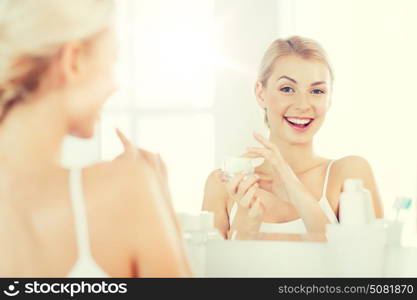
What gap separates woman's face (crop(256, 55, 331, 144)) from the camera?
4.09 feet

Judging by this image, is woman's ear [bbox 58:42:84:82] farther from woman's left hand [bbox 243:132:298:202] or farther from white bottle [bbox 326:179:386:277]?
white bottle [bbox 326:179:386:277]

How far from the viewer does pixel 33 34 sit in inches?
48.2

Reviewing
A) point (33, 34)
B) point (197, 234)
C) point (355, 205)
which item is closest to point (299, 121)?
point (355, 205)

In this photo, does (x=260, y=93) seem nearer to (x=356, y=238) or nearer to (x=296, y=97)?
(x=296, y=97)

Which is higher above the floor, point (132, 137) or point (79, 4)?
point (79, 4)

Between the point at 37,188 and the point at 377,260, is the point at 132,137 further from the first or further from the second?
the point at 377,260

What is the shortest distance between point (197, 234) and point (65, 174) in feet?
1.06

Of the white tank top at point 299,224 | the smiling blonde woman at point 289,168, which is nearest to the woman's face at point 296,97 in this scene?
the smiling blonde woman at point 289,168

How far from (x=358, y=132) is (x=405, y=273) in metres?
0.33

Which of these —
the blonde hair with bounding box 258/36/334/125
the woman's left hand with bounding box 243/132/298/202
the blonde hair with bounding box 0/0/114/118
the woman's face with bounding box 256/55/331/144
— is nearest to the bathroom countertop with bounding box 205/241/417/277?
the woman's left hand with bounding box 243/132/298/202

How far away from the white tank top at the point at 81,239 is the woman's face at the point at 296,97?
1.47ft

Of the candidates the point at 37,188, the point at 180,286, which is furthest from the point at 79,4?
the point at 180,286

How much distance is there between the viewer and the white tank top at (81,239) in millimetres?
1217

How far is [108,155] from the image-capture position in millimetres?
1270
